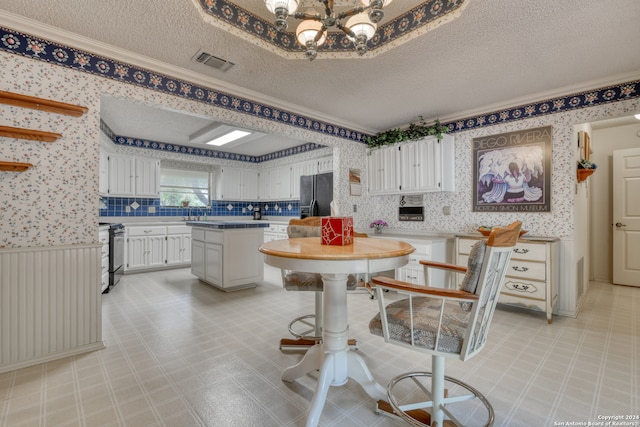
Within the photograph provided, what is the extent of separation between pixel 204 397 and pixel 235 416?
293 millimetres

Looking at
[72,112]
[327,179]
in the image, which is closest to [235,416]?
[72,112]

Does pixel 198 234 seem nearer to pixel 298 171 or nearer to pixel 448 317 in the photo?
pixel 298 171

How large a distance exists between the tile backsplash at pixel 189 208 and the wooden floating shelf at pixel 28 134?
137 inches

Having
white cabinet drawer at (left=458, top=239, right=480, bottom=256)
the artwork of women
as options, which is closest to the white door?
the artwork of women

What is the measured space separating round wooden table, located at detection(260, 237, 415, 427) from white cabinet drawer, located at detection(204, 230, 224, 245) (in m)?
2.52

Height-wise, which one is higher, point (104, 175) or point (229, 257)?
point (104, 175)

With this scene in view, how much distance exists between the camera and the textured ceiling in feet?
6.81

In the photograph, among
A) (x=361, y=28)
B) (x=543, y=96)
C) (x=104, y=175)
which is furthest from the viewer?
(x=104, y=175)

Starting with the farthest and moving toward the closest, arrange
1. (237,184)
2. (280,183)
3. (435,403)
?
(237,184) → (280,183) → (435,403)

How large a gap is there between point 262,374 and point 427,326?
1.28 meters

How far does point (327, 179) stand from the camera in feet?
17.6

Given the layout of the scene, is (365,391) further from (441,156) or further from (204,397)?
(441,156)

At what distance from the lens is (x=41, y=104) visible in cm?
223

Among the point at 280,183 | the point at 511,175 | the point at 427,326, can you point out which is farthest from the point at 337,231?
the point at 280,183
